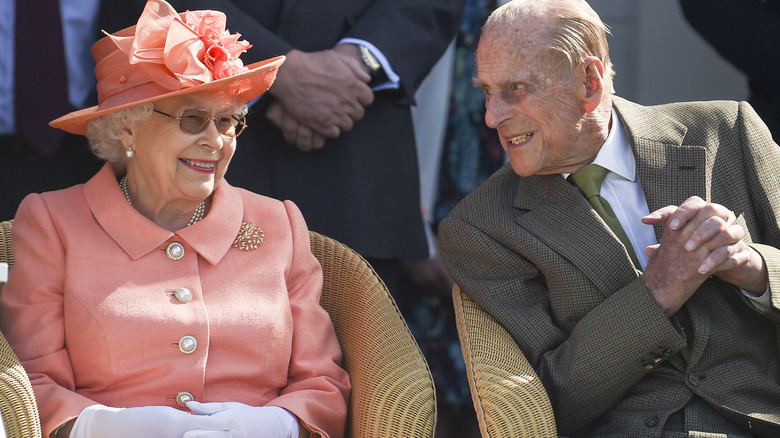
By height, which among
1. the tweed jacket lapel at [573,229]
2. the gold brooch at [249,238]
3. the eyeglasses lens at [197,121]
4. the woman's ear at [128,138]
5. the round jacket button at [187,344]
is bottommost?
the round jacket button at [187,344]

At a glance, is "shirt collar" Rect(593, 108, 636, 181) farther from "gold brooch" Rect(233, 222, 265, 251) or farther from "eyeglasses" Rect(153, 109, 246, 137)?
"eyeglasses" Rect(153, 109, 246, 137)

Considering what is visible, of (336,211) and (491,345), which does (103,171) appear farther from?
(491,345)

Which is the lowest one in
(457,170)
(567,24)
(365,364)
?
(457,170)

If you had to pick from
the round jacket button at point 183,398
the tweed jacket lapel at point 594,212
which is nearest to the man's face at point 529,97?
the tweed jacket lapel at point 594,212

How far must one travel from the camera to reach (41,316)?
3131 millimetres

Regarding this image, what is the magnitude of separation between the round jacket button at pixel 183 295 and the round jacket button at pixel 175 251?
0.12m

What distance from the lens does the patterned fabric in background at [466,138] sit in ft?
17.4

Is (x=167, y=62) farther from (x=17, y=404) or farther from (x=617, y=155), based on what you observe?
(x=617, y=155)

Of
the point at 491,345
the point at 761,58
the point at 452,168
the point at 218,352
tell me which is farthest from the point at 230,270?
the point at 761,58

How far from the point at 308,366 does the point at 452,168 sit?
219cm

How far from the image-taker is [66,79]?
4.10 m

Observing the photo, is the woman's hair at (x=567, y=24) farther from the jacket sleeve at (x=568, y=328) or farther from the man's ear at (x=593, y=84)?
the jacket sleeve at (x=568, y=328)

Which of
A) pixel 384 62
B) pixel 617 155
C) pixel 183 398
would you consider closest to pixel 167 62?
pixel 183 398

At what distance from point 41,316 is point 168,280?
37cm
